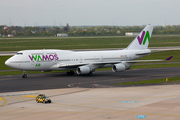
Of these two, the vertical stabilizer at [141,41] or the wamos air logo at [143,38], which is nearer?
the vertical stabilizer at [141,41]

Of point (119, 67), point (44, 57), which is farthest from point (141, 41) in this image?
point (44, 57)

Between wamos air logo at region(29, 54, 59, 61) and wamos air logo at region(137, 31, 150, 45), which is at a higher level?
wamos air logo at region(137, 31, 150, 45)

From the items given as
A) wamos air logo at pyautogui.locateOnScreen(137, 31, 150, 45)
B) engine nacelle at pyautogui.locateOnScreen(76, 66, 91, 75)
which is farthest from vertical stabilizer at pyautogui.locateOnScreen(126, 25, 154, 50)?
engine nacelle at pyautogui.locateOnScreen(76, 66, 91, 75)

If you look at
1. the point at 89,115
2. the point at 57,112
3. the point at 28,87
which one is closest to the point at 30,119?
the point at 57,112

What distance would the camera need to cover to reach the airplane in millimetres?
54219

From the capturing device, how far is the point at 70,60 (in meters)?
57.9

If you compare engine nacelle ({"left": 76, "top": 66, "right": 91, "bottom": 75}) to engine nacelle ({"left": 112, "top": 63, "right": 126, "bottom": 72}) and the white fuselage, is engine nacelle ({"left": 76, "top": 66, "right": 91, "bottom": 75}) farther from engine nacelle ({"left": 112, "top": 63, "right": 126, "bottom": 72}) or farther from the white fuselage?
engine nacelle ({"left": 112, "top": 63, "right": 126, "bottom": 72})

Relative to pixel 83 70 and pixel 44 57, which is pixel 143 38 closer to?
pixel 83 70

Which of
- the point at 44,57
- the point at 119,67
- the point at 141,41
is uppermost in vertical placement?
the point at 141,41

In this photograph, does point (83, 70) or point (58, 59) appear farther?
point (58, 59)

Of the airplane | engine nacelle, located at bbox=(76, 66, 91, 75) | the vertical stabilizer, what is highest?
the vertical stabilizer

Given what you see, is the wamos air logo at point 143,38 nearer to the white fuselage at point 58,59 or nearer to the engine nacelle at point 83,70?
the white fuselage at point 58,59

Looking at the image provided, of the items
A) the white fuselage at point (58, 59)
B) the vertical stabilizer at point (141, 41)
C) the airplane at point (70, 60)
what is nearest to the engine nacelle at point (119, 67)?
the airplane at point (70, 60)

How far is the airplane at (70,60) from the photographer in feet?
178
